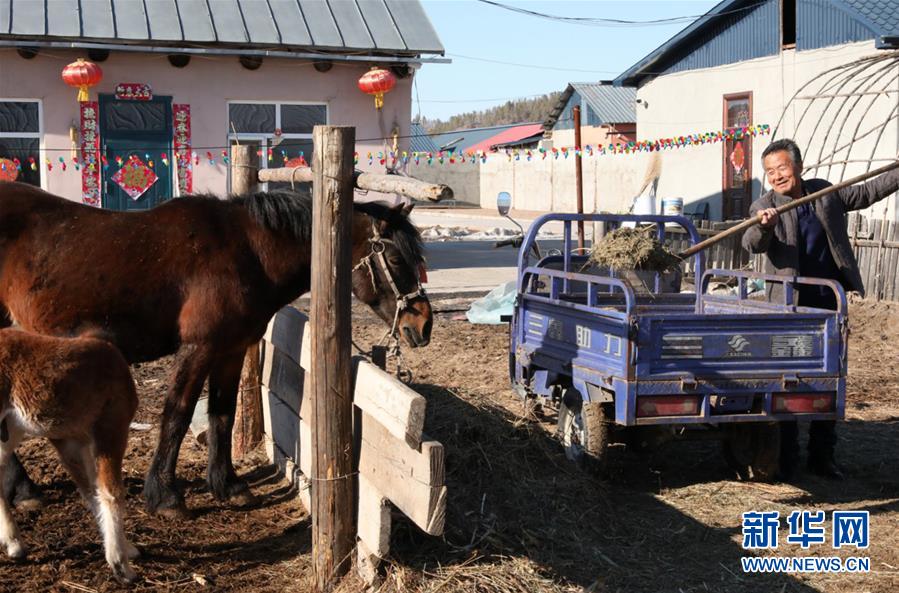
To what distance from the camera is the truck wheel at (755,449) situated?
5.95m

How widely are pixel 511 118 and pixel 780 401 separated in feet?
263

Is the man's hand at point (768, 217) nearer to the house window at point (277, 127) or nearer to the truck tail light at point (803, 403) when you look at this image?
the truck tail light at point (803, 403)

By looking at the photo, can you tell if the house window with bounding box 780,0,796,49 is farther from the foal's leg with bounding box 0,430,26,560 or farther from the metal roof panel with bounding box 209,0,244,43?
the foal's leg with bounding box 0,430,26,560

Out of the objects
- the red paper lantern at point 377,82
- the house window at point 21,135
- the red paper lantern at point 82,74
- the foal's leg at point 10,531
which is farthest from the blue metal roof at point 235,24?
the foal's leg at point 10,531

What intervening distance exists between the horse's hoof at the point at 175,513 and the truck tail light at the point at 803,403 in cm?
332

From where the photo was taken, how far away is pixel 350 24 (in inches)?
623

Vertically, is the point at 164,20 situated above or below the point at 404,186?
above

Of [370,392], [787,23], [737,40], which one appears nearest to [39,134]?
[370,392]

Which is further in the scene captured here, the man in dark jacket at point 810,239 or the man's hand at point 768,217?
the man in dark jacket at point 810,239

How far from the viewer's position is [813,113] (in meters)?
17.5

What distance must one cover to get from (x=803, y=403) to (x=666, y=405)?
2.80 feet

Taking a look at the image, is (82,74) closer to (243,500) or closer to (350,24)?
(350,24)

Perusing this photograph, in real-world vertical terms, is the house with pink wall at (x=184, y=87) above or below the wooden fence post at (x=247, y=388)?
above

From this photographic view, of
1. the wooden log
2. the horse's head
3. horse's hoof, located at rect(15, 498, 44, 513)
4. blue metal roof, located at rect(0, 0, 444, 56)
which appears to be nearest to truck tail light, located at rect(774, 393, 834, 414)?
the horse's head
